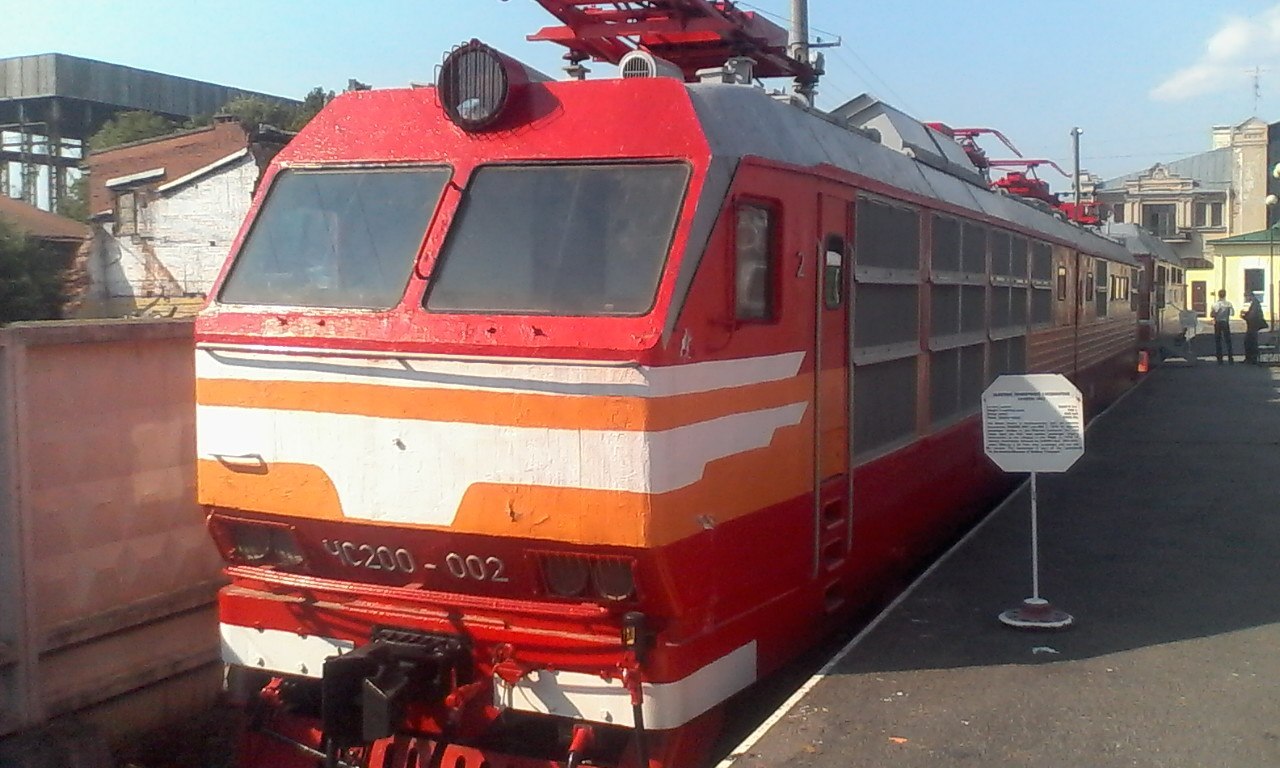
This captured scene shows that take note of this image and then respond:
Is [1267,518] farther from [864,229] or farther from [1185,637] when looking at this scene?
[864,229]

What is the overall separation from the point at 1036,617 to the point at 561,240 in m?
3.02

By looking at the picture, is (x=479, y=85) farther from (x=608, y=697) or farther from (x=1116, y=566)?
(x=1116, y=566)

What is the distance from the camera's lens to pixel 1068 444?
246 inches

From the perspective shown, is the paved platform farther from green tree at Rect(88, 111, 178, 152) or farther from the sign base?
green tree at Rect(88, 111, 178, 152)

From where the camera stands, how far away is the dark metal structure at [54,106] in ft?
154

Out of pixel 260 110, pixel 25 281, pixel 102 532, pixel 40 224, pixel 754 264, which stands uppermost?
pixel 260 110

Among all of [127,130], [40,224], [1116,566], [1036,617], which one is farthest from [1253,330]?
[127,130]

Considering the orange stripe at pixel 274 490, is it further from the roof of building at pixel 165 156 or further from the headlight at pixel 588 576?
the roof of building at pixel 165 156

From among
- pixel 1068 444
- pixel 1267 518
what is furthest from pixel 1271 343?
pixel 1068 444

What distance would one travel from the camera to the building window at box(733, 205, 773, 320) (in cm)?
468

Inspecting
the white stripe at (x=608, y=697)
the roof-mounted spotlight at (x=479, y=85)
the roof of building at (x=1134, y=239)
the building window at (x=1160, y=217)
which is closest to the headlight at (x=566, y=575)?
the white stripe at (x=608, y=697)

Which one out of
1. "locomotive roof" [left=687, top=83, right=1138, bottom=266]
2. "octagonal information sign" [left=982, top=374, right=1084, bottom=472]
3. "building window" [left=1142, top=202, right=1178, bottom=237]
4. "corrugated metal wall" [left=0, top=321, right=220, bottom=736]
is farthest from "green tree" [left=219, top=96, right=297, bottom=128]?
"octagonal information sign" [left=982, top=374, right=1084, bottom=472]

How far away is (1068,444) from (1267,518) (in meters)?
2.93

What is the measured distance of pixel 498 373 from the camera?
4.36 m
